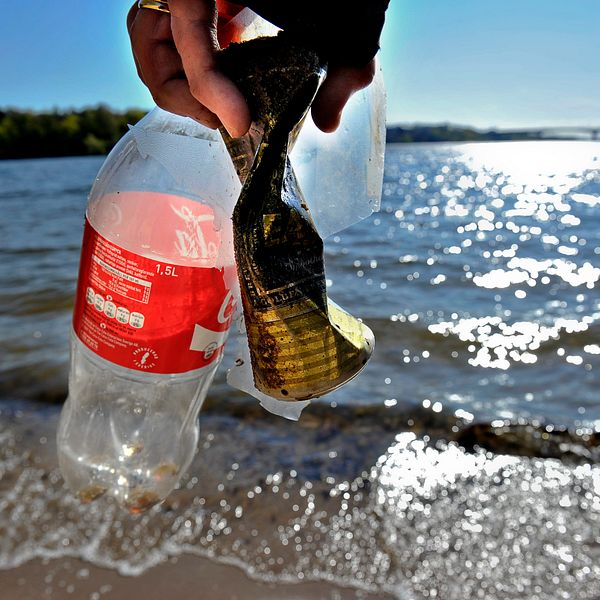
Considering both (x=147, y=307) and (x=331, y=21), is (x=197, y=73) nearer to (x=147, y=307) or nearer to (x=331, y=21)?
(x=331, y=21)

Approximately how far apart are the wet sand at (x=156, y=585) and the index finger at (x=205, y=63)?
2.08 meters

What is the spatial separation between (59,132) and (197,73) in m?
72.1

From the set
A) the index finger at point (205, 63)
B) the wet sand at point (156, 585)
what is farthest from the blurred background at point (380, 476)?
the index finger at point (205, 63)

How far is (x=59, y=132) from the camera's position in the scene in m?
66.9

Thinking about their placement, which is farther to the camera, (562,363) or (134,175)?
(562,363)

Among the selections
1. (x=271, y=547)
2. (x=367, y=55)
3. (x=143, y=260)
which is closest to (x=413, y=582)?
(x=271, y=547)

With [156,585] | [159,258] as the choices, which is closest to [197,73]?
[159,258]

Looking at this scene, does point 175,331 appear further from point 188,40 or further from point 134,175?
point 188,40

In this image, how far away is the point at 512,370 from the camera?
17.1 ft

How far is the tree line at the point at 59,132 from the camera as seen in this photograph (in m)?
64.8

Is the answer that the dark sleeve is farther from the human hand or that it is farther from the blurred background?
the blurred background

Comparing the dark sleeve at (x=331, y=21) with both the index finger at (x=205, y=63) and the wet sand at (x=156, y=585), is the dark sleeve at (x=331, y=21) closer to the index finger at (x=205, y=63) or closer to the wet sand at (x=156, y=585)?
the index finger at (x=205, y=63)

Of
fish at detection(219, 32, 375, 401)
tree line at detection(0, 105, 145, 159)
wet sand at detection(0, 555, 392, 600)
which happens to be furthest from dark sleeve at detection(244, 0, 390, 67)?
tree line at detection(0, 105, 145, 159)

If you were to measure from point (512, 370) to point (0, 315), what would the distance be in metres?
5.03
